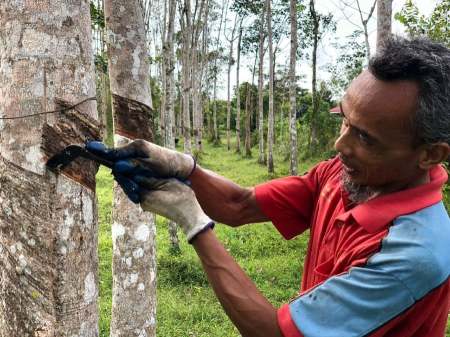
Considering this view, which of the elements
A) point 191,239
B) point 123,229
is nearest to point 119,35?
point 123,229

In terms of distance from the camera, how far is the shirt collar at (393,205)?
1.38 m

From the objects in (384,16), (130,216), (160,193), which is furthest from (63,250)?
(384,16)

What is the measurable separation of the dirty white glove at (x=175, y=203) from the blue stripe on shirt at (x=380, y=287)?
38cm

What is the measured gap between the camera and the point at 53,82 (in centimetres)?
126

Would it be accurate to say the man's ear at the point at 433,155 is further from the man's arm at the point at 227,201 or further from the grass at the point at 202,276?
the grass at the point at 202,276

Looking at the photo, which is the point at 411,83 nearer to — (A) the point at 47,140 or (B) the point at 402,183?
(B) the point at 402,183

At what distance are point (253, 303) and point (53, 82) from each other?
2.78ft

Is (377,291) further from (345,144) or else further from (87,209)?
(87,209)

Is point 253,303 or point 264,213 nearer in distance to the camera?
point 253,303

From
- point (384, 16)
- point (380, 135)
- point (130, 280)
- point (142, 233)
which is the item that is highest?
point (384, 16)

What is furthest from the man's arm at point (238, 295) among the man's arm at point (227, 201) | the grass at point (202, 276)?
the grass at point (202, 276)

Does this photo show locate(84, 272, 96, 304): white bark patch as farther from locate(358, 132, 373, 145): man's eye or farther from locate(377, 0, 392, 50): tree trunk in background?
locate(377, 0, 392, 50): tree trunk in background

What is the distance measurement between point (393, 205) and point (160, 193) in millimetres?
753

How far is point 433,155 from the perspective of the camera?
56.7 inches
